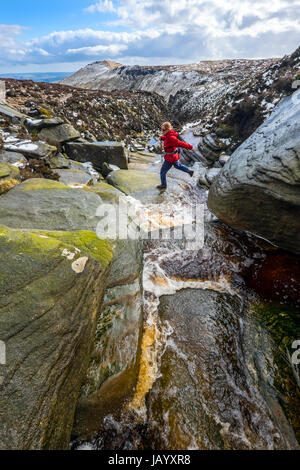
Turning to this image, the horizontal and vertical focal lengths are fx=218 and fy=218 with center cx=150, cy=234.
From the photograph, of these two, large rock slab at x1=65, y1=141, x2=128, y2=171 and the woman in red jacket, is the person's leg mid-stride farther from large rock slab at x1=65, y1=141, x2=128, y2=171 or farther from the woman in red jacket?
large rock slab at x1=65, y1=141, x2=128, y2=171

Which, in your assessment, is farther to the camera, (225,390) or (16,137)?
(16,137)

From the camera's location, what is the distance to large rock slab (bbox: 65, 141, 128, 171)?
13.9 m

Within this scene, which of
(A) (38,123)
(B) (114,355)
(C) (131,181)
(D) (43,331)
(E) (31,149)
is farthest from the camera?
(A) (38,123)

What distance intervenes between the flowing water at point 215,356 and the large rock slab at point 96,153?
30.7ft

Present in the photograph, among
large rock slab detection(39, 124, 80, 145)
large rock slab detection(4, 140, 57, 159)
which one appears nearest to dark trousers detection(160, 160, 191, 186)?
large rock slab detection(4, 140, 57, 159)

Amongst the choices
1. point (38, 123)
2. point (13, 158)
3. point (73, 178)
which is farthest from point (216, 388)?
point (38, 123)

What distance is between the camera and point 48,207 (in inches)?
232

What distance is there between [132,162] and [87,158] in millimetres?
4924

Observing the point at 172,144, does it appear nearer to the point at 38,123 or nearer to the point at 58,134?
the point at 58,134

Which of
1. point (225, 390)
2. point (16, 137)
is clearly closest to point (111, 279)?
point (225, 390)

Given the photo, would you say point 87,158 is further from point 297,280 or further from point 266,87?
point 266,87

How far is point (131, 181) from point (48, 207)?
6.98m

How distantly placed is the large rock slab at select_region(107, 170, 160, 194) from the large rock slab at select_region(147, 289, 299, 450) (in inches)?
308

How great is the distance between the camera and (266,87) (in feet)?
70.4
